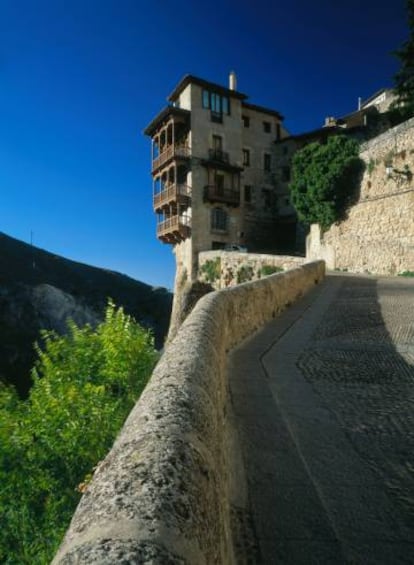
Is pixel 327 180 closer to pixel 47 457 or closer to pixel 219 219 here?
pixel 219 219

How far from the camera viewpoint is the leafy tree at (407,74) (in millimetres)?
26300

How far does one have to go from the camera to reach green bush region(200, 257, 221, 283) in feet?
90.8

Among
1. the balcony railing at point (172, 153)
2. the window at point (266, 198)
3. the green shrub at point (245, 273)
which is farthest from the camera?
the window at point (266, 198)

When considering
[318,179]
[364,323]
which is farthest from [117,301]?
[364,323]

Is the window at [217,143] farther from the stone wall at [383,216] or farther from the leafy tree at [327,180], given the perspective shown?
the stone wall at [383,216]

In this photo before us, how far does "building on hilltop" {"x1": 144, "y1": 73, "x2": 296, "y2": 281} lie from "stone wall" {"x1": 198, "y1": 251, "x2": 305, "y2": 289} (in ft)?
8.78

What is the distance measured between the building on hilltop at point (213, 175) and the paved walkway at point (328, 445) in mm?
26155

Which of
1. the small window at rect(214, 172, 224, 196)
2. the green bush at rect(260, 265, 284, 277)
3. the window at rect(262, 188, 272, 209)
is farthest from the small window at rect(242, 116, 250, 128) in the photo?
the green bush at rect(260, 265, 284, 277)

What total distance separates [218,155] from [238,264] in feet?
40.3

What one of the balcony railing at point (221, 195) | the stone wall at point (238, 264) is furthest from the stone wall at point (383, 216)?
the balcony railing at point (221, 195)

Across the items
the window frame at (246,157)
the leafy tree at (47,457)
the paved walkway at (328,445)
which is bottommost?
the leafy tree at (47,457)

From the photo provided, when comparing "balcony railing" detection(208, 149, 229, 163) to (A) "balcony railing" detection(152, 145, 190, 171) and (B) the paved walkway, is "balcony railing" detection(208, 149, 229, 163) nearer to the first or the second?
(A) "balcony railing" detection(152, 145, 190, 171)

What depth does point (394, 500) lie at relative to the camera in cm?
237

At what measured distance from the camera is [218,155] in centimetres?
3344
